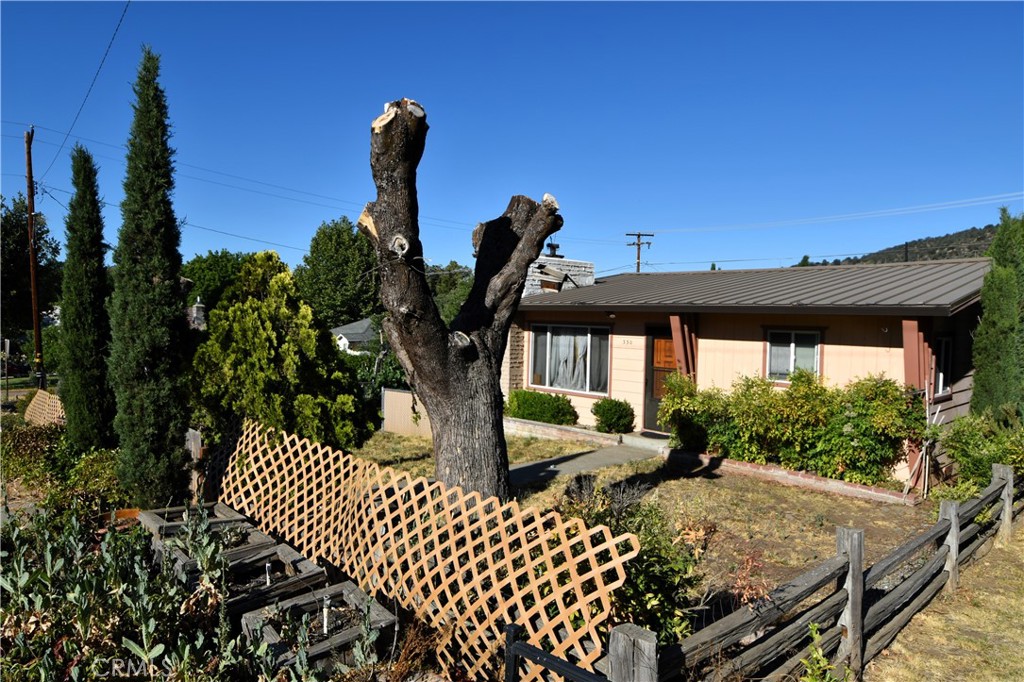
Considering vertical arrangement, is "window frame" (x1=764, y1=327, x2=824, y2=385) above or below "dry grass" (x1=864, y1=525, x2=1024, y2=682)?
above

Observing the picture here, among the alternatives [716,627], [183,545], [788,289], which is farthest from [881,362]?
[183,545]

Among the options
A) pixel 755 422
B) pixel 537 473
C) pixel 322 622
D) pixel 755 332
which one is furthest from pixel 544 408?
pixel 322 622

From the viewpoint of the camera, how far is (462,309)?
20.4 ft

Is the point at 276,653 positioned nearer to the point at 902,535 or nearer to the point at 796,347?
the point at 902,535

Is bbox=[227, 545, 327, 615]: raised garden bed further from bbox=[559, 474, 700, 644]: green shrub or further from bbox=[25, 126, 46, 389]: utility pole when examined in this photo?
bbox=[25, 126, 46, 389]: utility pole

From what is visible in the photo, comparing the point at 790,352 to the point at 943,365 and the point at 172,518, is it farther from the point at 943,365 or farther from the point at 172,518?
the point at 172,518

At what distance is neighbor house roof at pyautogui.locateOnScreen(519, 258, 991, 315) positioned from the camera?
33.2 ft

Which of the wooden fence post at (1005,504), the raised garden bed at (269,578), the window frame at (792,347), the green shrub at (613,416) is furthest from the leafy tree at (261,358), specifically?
the wooden fence post at (1005,504)

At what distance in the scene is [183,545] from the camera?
5465mm

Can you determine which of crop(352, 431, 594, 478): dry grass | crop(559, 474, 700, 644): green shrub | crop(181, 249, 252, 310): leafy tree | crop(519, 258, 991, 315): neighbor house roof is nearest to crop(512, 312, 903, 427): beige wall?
crop(519, 258, 991, 315): neighbor house roof

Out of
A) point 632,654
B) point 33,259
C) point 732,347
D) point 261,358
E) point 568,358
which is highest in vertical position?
point 33,259

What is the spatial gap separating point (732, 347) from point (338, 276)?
1455 inches

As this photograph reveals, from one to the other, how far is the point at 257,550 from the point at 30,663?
2057 mm

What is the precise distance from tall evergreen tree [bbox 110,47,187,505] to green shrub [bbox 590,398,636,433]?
28.7 feet
